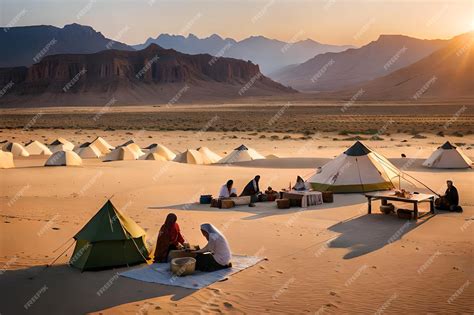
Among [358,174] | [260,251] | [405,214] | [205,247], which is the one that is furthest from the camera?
[358,174]

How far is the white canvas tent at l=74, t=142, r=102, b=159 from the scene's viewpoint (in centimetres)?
3404

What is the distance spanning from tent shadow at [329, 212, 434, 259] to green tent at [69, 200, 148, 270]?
14.4 ft

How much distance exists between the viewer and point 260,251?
39.9 ft

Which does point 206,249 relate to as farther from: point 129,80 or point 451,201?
point 129,80

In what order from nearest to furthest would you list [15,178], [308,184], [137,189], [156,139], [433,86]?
[308,184] → [137,189] → [15,178] → [156,139] → [433,86]

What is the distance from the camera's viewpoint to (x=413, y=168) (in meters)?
26.2

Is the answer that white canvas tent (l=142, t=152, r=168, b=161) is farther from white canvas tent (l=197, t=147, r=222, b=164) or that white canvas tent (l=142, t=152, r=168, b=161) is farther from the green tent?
the green tent

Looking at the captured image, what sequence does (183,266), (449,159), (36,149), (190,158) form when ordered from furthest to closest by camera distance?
1. (36,149)
2. (190,158)
3. (449,159)
4. (183,266)

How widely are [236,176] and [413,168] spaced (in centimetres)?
850

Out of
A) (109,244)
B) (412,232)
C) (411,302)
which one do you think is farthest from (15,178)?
(411,302)

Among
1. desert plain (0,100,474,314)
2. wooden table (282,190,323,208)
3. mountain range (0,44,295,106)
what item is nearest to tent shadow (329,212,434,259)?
desert plain (0,100,474,314)

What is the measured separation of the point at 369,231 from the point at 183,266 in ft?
18.6

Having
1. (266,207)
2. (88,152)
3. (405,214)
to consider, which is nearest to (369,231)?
(405,214)

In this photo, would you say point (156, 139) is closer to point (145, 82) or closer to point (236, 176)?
point (236, 176)
